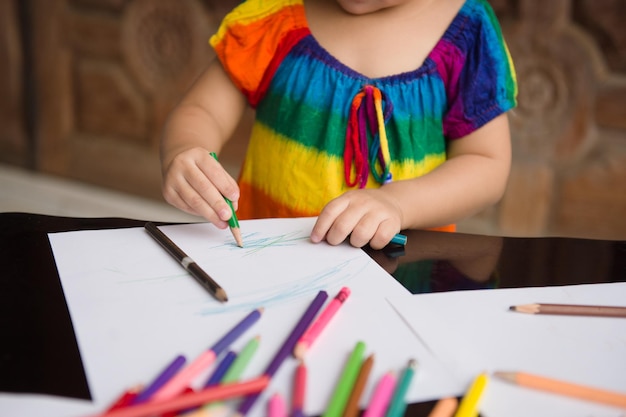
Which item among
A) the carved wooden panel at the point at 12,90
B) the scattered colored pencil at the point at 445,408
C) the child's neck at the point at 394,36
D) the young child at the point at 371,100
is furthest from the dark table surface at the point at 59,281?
the carved wooden panel at the point at 12,90

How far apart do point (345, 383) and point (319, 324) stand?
0.07 m

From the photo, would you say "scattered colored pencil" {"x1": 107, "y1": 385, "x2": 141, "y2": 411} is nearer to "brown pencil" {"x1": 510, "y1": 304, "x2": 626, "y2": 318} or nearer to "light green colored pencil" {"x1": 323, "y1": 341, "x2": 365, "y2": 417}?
"light green colored pencil" {"x1": 323, "y1": 341, "x2": 365, "y2": 417}

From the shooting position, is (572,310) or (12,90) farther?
(12,90)

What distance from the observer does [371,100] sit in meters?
0.73

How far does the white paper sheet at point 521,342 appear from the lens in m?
0.36

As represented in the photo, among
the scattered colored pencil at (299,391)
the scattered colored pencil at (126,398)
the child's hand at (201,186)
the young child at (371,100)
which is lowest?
the scattered colored pencil at (126,398)

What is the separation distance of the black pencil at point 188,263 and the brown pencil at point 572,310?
0.19m

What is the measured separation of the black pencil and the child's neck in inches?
12.2

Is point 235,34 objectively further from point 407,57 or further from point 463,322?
point 463,322

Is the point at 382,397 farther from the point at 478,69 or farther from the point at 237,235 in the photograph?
the point at 478,69

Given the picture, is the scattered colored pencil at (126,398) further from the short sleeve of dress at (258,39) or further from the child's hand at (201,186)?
the short sleeve of dress at (258,39)

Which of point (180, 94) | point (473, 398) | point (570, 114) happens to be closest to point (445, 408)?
point (473, 398)

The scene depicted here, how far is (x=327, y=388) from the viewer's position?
0.36 m

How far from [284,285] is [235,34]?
413mm
